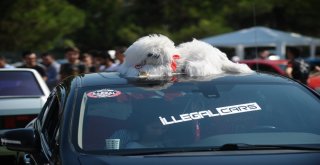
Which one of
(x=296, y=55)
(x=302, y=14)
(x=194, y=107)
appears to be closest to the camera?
(x=194, y=107)

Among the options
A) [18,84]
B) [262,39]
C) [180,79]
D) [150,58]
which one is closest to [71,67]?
[18,84]

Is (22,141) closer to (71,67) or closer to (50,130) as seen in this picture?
(50,130)

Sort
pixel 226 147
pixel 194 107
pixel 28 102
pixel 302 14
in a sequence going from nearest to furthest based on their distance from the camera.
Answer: pixel 226 147, pixel 194 107, pixel 28 102, pixel 302 14

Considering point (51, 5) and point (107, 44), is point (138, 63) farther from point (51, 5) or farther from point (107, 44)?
point (107, 44)

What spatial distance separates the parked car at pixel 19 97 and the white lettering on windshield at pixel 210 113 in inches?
137

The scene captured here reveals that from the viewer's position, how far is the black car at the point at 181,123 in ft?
13.1

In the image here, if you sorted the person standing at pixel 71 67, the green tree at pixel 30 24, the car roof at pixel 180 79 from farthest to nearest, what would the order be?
the green tree at pixel 30 24
the person standing at pixel 71 67
the car roof at pixel 180 79

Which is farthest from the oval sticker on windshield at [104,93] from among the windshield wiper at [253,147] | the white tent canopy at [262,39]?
A: the white tent canopy at [262,39]

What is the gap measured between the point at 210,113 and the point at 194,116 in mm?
102

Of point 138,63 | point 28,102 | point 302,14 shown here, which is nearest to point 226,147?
point 138,63

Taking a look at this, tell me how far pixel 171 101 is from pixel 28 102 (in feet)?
13.9

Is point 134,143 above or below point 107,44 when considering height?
above

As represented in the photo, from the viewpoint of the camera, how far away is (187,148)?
409 centimetres

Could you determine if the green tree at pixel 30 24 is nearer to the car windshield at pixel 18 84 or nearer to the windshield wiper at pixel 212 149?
the car windshield at pixel 18 84
